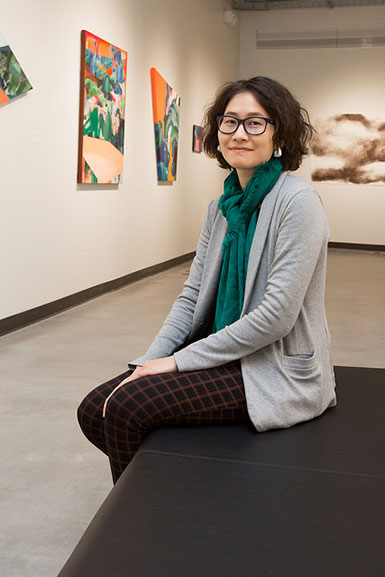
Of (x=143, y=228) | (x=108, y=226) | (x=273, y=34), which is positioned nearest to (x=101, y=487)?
(x=108, y=226)

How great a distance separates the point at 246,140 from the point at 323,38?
10.7 metres

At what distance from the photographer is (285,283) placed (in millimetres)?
1854

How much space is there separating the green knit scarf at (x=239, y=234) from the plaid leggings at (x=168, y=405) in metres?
0.21

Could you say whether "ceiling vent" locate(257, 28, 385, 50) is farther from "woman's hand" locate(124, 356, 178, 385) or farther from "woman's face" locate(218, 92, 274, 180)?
"woman's hand" locate(124, 356, 178, 385)

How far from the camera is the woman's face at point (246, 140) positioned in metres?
2.02

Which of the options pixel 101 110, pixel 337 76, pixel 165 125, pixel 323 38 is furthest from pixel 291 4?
pixel 101 110

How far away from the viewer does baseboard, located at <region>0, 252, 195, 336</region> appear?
16.5 feet

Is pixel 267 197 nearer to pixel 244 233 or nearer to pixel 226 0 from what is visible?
pixel 244 233

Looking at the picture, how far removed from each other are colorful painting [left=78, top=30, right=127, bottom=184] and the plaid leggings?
4.33 metres

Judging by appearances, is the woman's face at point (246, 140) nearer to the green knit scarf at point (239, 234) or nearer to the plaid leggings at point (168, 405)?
the green knit scarf at point (239, 234)

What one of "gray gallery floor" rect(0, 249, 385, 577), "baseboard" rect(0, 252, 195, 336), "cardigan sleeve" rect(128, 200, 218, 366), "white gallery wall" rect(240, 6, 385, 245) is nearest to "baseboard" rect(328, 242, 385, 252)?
"white gallery wall" rect(240, 6, 385, 245)

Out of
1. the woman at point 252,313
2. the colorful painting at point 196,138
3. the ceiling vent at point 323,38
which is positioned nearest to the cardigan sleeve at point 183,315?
the woman at point 252,313

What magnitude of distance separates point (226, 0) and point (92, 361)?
334 inches

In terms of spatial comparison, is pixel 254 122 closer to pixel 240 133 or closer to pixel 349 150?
pixel 240 133
